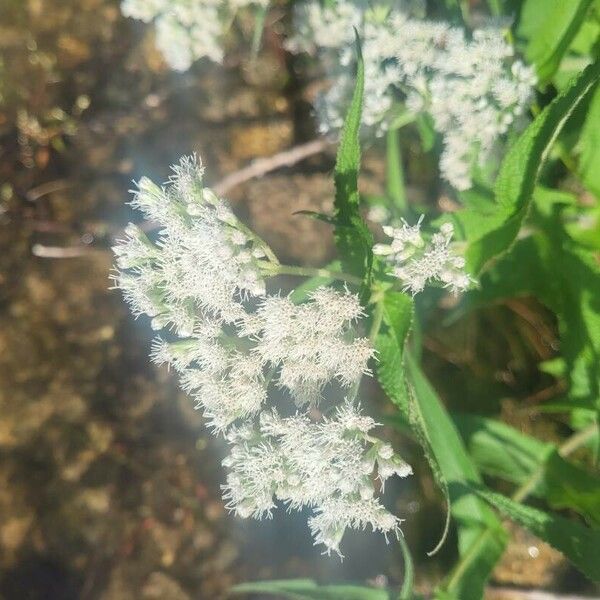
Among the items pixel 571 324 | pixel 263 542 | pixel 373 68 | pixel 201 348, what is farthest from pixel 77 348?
pixel 571 324

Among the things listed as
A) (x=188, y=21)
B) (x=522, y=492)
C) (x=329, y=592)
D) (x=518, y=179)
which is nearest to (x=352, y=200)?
(x=518, y=179)

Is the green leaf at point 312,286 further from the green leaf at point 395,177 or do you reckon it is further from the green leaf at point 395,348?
the green leaf at point 395,177

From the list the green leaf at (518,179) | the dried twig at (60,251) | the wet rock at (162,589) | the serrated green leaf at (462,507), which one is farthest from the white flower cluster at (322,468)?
the dried twig at (60,251)

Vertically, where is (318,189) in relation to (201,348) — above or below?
above

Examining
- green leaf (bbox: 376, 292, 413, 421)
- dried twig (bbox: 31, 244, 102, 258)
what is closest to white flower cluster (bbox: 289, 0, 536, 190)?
green leaf (bbox: 376, 292, 413, 421)

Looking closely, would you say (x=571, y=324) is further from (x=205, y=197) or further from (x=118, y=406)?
(x=118, y=406)

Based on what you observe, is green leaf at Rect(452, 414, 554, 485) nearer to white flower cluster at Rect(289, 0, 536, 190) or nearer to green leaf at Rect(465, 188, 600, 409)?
green leaf at Rect(465, 188, 600, 409)
